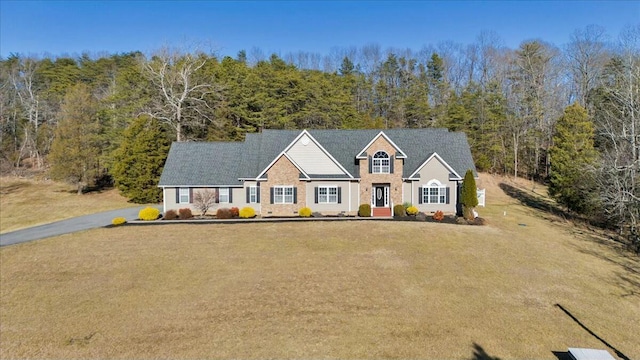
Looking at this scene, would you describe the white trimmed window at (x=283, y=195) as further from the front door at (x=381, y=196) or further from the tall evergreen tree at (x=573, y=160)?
the tall evergreen tree at (x=573, y=160)

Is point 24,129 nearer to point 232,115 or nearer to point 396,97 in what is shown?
point 232,115

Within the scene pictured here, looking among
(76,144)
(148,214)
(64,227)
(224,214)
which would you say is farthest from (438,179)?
(76,144)

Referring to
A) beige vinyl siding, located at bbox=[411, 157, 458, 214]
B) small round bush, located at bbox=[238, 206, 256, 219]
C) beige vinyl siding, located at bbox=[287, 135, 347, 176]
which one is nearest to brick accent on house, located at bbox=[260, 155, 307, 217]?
small round bush, located at bbox=[238, 206, 256, 219]

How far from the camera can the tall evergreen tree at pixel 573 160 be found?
33438 millimetres

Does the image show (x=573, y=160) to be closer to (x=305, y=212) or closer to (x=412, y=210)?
(x=412, y=210)

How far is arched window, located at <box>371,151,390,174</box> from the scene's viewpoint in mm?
31516

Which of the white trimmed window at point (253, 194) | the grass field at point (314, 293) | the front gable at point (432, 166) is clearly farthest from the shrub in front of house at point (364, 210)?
the white trimmed window at point (253, 194)

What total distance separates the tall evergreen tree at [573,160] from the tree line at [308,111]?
0.10 metres

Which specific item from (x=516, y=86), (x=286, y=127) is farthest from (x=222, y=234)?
(x=516, y=86)

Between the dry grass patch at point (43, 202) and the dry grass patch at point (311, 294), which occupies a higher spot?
the dry grass patch at point (43, 202)

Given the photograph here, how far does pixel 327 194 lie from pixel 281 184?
3876 mm

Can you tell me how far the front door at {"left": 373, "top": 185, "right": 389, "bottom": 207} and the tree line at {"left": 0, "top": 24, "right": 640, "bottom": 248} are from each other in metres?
16.4

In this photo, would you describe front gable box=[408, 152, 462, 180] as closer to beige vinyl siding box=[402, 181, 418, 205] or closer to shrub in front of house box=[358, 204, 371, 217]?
beige vinyl siding box=[402, 181, 418, 205]

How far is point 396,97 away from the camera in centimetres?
6134
